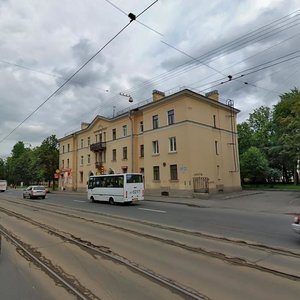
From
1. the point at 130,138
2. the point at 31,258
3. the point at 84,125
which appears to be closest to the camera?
the point at 31,258

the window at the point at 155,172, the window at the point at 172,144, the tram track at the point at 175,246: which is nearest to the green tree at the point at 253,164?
the window at the point at 155,172

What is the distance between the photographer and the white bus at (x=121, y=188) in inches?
984

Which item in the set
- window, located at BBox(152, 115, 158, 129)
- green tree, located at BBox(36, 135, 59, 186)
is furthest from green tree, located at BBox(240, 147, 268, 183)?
green tree, located at BBox(36, 135, 59, 186)

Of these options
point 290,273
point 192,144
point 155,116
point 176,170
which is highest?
point 155,116

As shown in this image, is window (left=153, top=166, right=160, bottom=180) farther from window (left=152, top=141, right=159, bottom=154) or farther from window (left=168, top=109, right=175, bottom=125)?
window (left=168, top=109, right=175, bottom=125)

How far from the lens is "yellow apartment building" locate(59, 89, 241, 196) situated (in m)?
32.4

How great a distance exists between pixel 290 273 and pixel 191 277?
1.97 metres

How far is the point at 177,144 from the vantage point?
33188 mm

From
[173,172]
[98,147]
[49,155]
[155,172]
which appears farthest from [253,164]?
[49,155]

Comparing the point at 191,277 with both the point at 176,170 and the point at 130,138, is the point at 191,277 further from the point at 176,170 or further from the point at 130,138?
the point at 130,138

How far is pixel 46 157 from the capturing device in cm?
6178

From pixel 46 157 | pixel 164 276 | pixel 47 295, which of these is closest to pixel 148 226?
pixel 164 276

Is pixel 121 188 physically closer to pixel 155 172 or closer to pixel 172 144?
pixel 172 144

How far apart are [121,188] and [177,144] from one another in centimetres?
1003
